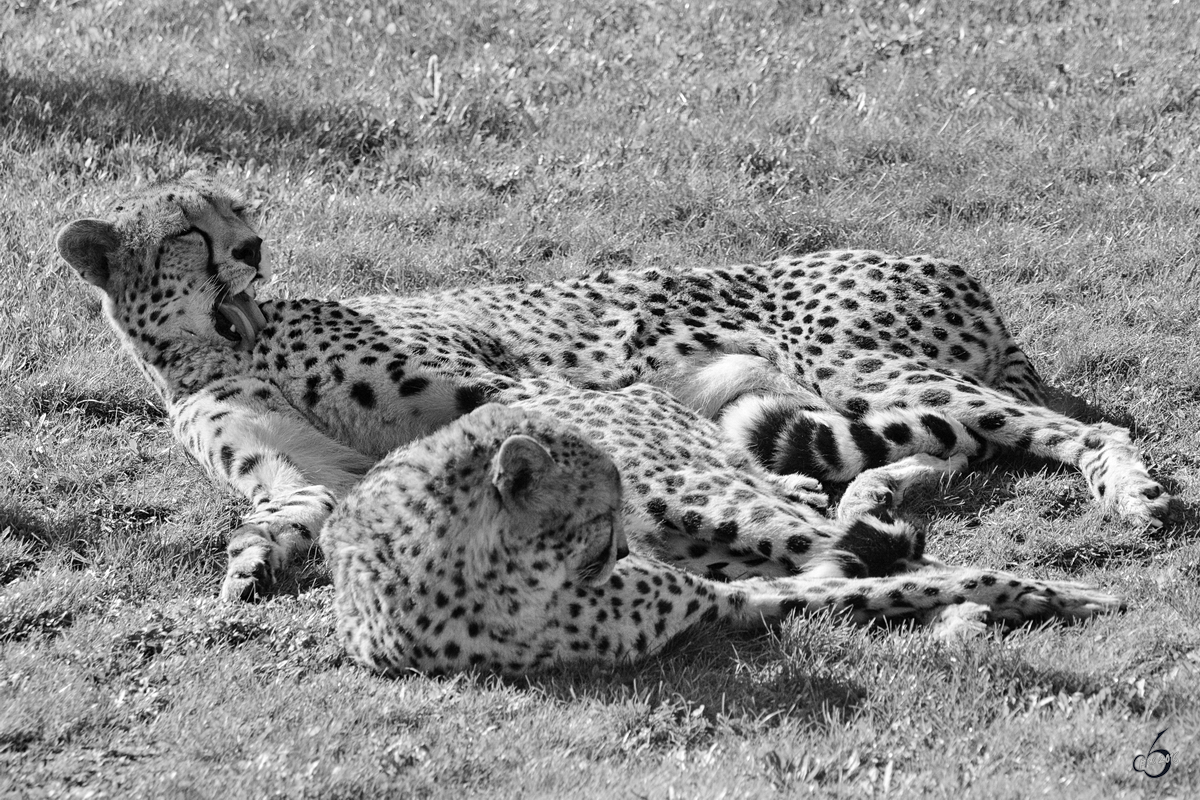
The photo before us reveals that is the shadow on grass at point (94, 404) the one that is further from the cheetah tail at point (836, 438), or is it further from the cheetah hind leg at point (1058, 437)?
the cheetah hind leg at point (1058, 437)

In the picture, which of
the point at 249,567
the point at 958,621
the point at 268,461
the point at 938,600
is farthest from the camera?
the point at 268,461

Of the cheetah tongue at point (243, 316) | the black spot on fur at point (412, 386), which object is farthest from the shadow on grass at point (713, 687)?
the cheetah tongue at point (243, 316)

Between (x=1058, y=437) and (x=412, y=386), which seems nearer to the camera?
(x=1058, y=437)

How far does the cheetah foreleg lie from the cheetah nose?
552 mm

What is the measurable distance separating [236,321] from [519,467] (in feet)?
8.57

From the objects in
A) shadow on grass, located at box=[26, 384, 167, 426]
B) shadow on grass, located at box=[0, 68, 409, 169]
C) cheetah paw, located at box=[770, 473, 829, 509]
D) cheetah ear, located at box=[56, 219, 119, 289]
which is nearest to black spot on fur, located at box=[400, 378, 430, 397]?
shadow on grass, located at box=[26, 384, 167, 426]

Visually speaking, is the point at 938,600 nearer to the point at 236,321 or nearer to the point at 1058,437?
the point at 1058,437

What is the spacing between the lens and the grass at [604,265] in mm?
4070

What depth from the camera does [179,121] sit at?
30.0 feet

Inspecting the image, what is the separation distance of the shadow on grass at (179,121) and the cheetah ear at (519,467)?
197 inches

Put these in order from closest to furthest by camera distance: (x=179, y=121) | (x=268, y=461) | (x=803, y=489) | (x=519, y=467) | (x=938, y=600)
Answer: (x=519, y=467) < (x=938, y=600) < (x=803, y=489) < (x=268, y=461) < (x=179, y=121)

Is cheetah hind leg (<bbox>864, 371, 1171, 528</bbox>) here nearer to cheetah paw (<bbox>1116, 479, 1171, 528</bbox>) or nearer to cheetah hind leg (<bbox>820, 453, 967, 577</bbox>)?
cheetah paw (<bbox>1116, 479, 1171, 528</bbox>)

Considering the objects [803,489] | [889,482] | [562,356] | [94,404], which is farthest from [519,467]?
[94,404]

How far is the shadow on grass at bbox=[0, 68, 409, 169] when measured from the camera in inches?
352
